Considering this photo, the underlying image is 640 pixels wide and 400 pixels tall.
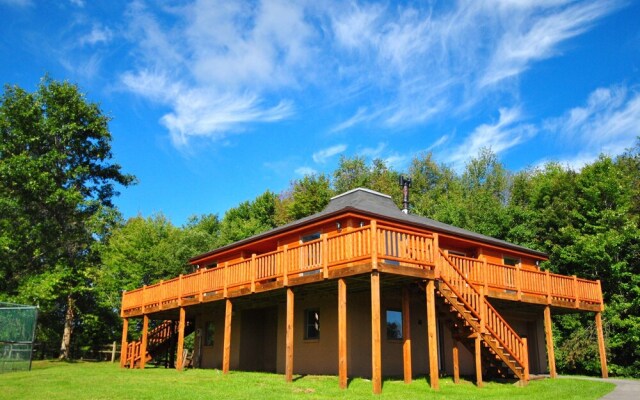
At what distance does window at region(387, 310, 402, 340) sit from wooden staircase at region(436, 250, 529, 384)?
3.19 m

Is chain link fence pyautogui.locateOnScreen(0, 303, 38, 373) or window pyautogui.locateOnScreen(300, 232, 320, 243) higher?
window pyautogui.locateOnScreen(300, 232, 320, 243)

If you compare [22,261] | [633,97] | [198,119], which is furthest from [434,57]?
[22,261]

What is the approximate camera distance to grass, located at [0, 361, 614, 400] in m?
Answer: 11.5

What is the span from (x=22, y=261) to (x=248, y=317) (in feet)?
57.1

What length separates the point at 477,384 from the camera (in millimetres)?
14336

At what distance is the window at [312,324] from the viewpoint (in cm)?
1869

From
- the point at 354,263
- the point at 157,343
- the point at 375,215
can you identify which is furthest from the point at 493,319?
the point at 157,343

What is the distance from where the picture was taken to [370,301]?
1781cm

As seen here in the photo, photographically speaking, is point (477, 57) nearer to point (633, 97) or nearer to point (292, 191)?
point (633, 97)

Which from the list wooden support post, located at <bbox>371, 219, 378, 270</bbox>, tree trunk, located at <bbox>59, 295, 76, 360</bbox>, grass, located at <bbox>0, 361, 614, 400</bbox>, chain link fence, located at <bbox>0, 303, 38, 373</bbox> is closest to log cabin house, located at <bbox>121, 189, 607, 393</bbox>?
wooden support post, located at <bbox>371, 219, 378, 270</bbox>

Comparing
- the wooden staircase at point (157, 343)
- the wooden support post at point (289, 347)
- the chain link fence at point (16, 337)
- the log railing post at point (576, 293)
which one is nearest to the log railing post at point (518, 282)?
the log railing post at point (576, 293)

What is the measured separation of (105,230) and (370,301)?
A: 23.0 m

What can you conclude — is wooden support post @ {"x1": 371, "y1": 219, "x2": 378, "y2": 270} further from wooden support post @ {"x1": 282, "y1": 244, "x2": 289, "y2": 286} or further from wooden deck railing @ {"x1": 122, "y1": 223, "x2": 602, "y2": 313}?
wooden support post @ {"x1": 282, "y1": 244, "x2": 289, "y2": 286}

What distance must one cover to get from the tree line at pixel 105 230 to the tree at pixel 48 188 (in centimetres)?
7
